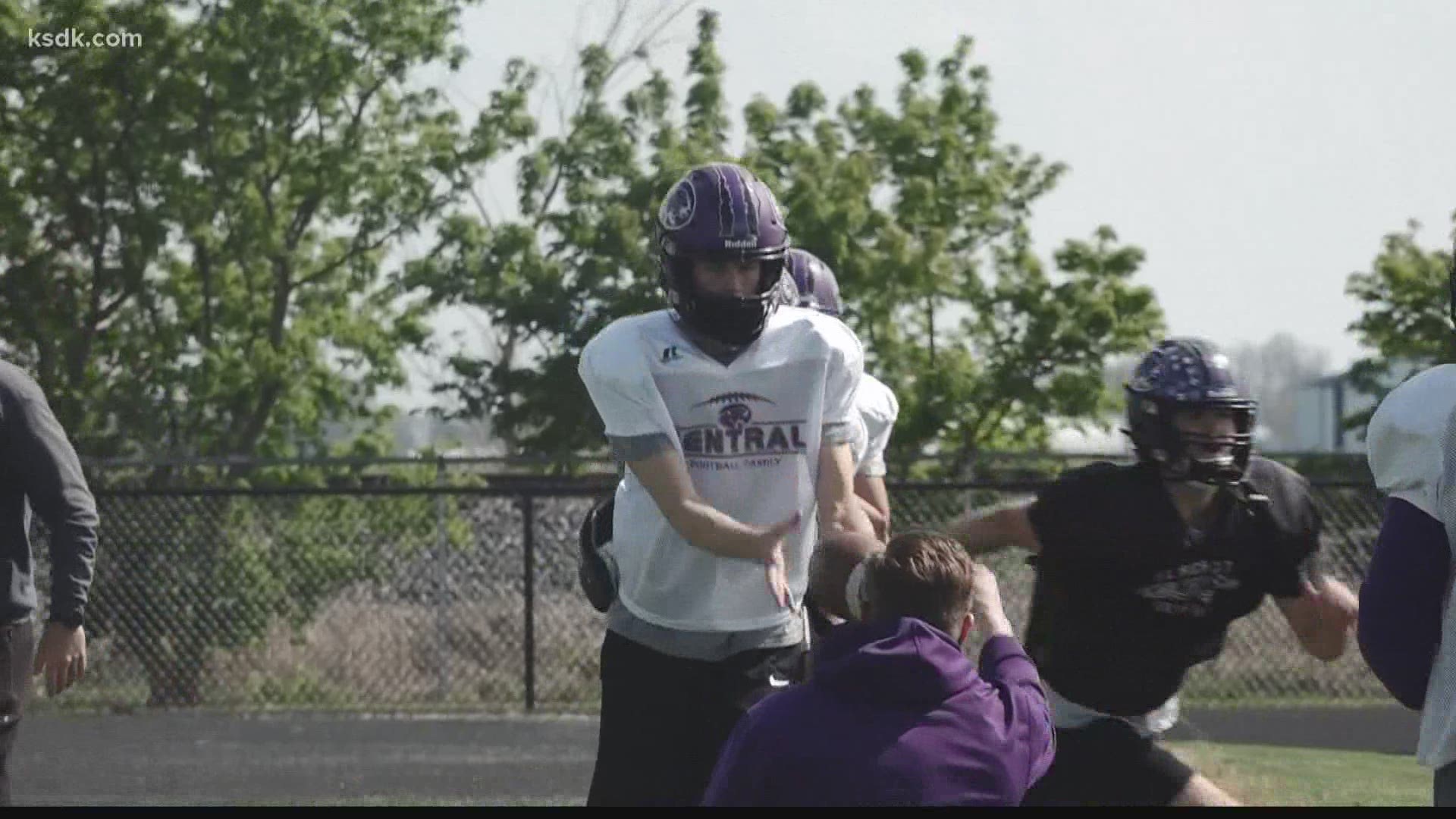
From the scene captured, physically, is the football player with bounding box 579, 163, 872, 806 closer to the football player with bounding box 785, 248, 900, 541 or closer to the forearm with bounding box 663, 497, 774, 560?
the forearm with bounding box 663, 497, 774, 560

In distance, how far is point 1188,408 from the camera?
192 inches

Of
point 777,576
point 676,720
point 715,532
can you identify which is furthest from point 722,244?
point 676,720

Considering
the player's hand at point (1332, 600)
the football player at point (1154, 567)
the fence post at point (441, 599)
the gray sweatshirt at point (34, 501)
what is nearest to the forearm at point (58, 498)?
the gray sweatshirt at point (34, 501)

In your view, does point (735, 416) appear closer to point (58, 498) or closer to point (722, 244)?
point (722, 244)

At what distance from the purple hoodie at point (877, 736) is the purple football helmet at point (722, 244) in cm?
131

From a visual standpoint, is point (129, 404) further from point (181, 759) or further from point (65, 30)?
point (181, 759)

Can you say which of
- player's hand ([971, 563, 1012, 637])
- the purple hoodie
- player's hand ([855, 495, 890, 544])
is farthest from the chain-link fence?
the purple hoodie

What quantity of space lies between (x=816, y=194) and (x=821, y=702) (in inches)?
598

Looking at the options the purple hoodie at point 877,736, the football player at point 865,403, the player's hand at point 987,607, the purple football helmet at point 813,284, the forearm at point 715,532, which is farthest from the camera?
the purple football helmet at point 813,284

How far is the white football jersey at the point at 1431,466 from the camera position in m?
3.46

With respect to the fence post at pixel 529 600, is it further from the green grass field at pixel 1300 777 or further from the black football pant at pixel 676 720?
the black football pant at pixel 676 720

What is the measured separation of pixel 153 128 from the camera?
57.7 feet

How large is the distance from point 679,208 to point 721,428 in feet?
1.64

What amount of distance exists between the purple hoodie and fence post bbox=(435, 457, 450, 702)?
11023 mm
